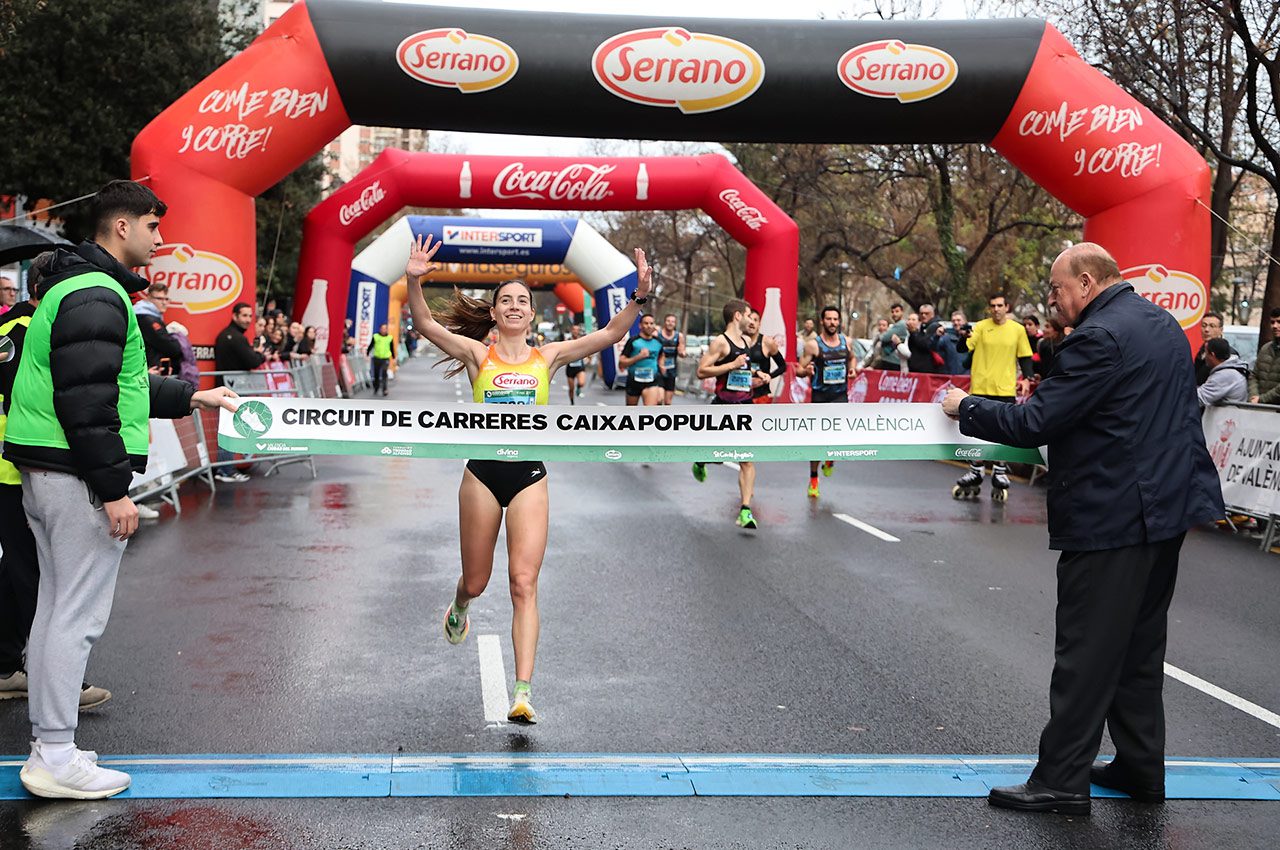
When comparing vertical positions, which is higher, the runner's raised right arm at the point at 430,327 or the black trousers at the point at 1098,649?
the runner's raised right arm at the point at 430,327

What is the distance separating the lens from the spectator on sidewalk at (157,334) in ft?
26.8

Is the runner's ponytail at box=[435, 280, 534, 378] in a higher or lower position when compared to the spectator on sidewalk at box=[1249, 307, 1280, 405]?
higher

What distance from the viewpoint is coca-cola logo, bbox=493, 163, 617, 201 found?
24031 millimetres

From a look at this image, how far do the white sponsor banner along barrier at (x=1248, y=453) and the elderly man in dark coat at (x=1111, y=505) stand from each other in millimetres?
7828

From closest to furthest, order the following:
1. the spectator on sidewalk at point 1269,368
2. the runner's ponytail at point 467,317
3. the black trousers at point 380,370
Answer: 1. the runner's ponytail at point 467,317
2. the spectator on sidewalk at point 1269,368
3. the black trousers at point 380,370

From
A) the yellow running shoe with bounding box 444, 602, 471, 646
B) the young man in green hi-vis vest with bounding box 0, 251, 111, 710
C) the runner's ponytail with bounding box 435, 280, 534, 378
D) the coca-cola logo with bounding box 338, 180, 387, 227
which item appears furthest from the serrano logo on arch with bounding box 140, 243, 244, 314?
the yellow running shoe with bounding box 444, 602, 471, 646

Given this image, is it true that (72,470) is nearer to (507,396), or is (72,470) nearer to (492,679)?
(507,396)

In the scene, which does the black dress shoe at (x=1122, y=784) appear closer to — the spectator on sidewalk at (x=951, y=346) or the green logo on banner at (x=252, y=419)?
the green logo on banner at (x=252, y=419)

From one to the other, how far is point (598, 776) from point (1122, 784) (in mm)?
1904

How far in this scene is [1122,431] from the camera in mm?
4734

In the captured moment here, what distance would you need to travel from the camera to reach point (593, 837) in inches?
173

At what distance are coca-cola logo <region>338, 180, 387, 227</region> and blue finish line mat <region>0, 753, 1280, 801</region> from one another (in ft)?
65.8

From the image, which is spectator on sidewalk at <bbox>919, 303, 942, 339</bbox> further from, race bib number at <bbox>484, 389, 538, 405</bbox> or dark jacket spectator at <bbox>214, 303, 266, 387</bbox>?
race bib number at <bbox>484, 389, 538, 405</bbox>

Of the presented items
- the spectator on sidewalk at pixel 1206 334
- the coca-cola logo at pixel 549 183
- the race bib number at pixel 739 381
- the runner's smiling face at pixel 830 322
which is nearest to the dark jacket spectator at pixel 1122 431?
the race bib number at pixel 739 381
